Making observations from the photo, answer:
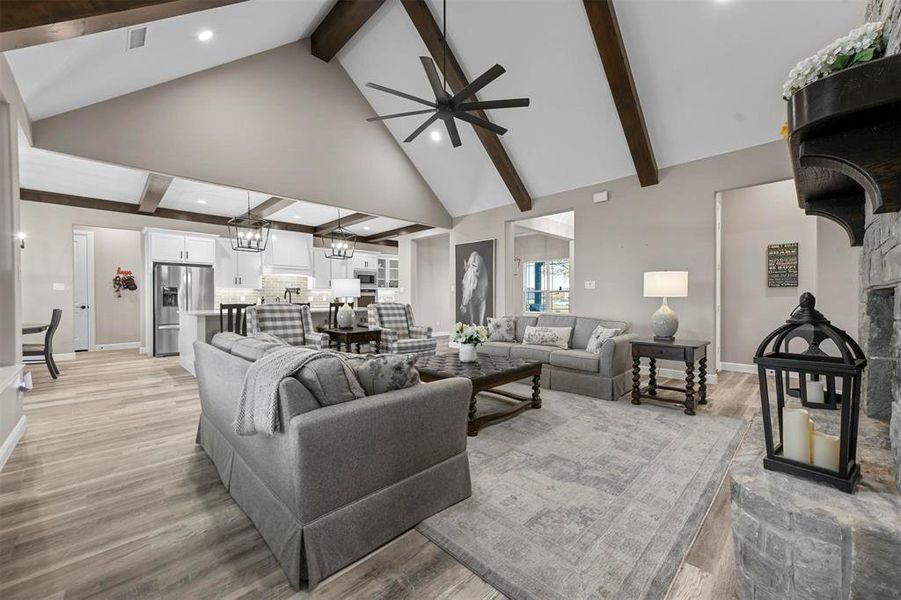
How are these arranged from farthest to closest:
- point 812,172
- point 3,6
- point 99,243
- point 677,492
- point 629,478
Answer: point 99,243 < point 629,478 < point 677,492 < point 3,6 < point 812,172

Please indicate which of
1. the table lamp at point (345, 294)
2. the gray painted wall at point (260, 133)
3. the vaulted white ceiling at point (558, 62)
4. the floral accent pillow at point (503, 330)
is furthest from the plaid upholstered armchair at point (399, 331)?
the vaulted white ceiling at point (558, 62)

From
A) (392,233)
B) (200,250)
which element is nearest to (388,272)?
(392,233)

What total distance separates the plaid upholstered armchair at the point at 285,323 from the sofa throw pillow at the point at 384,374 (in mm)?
3277

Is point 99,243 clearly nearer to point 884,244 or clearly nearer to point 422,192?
point 422,192

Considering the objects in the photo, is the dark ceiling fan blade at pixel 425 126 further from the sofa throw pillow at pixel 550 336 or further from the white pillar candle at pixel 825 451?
the white pillar candle at pixel 825 451

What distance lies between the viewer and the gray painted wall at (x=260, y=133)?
4020 millimetres

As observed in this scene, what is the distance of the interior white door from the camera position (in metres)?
7.39

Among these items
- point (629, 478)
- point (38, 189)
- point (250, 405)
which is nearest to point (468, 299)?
point (629, 478)

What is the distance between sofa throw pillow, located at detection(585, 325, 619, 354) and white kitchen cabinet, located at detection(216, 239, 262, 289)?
6.86m

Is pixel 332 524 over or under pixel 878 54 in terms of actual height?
under

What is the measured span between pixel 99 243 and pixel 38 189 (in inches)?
81.3

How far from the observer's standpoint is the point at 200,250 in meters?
7.51

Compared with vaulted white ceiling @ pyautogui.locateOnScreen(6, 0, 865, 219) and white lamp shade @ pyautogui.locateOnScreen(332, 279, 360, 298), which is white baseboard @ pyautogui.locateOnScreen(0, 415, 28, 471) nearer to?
vaulted white ceiling @ pyautogui.locateOnScreen(6, 0, 865, 219)

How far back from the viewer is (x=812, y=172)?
59.9 inches
